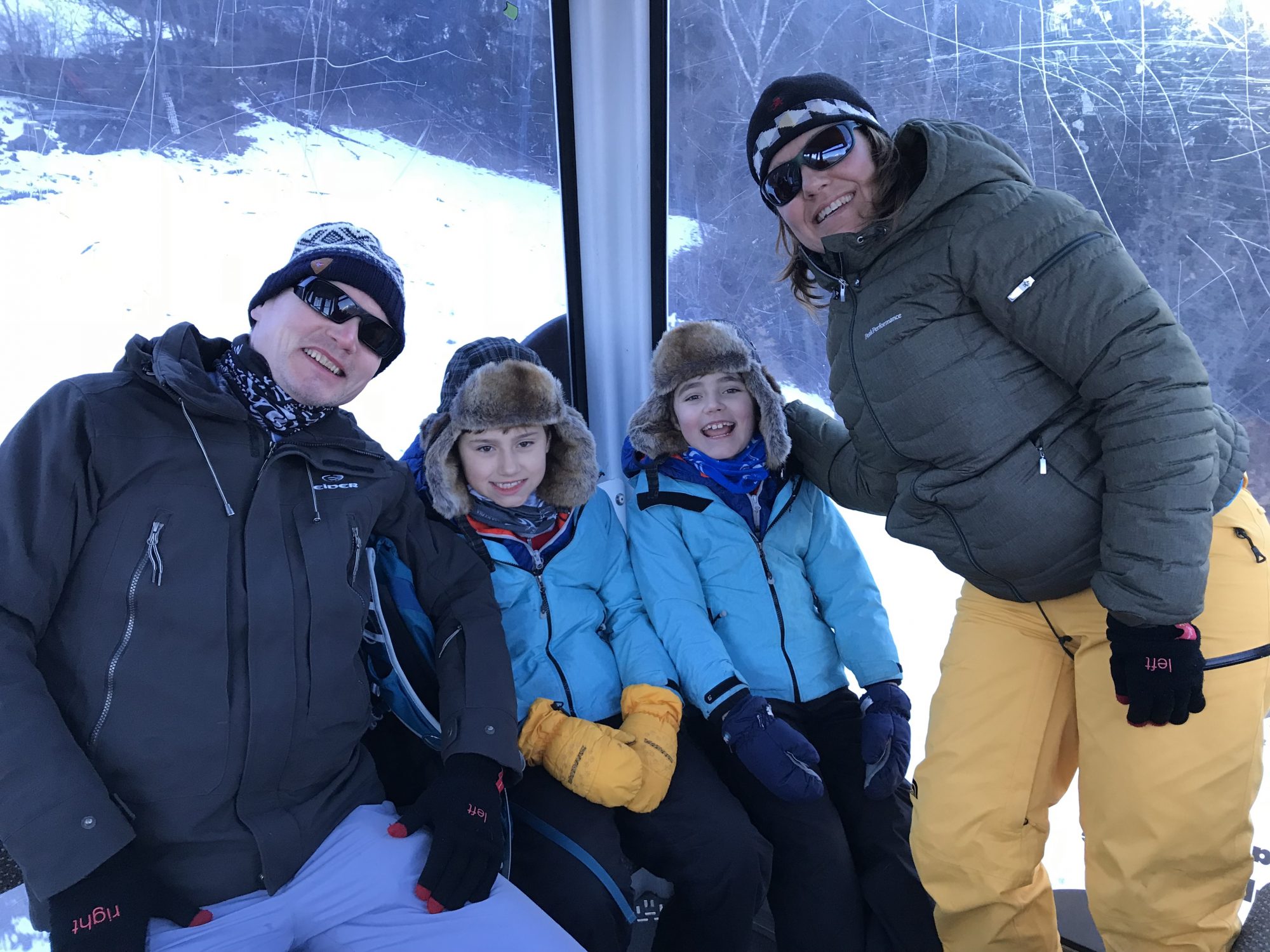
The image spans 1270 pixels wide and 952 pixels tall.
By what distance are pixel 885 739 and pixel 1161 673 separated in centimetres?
71

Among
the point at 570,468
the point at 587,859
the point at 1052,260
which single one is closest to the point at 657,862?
the point at 587,859

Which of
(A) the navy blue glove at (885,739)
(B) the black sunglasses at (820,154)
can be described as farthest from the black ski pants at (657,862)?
(B) the black sunglasses at (820,154)

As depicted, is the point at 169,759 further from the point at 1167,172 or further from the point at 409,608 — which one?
the point at 1167,172

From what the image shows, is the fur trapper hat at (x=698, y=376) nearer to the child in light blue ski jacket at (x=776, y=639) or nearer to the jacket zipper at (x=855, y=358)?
the child in light blue ski jacket at (x=776, y=639)

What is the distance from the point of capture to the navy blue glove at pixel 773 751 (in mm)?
1747

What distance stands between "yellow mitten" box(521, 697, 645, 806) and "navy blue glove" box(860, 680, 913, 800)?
57cm

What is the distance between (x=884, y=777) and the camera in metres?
1.82

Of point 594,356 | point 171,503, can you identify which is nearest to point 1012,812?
point 171,503

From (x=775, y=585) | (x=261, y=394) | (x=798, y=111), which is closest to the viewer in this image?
(x=261, y=394)

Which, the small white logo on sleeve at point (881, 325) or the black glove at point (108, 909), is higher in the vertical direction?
the small white logo on sleeve at point (881, 325)

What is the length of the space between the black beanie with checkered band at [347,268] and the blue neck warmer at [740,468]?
90cm

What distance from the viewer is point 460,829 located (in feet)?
4.59

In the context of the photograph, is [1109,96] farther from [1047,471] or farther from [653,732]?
[653,732]

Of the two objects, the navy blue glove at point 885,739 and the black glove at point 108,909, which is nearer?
the black glove at point 108,909
